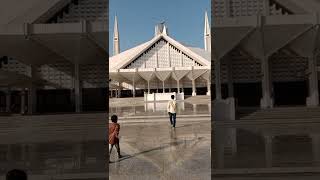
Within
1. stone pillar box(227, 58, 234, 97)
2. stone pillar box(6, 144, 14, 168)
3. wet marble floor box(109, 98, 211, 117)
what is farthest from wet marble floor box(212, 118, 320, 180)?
stone pillar box(227, 58, 234, 97)

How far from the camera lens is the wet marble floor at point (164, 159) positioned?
14.9 ft

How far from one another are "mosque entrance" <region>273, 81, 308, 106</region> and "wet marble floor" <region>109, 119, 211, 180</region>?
409 inches

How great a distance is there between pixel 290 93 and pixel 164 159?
1362cm

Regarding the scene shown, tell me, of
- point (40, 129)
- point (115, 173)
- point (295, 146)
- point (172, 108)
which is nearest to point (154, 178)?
point (115, 173)

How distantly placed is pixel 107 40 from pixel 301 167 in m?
2.97

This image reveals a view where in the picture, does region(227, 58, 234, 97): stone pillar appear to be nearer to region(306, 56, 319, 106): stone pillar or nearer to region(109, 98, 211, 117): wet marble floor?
region(109, 98, 211, 117): wet marble floor

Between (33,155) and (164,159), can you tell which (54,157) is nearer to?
(33,155)

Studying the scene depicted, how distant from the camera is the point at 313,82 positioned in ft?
53.9

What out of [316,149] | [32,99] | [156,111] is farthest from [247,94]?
[316,149]

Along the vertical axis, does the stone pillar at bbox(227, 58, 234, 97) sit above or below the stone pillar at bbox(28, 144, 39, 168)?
above

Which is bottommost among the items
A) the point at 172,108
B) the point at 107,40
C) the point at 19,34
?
the point at 172,108

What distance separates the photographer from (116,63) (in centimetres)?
3919

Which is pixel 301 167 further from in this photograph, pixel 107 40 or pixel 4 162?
pixel 4 162

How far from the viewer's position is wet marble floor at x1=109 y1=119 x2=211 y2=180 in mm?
4539
